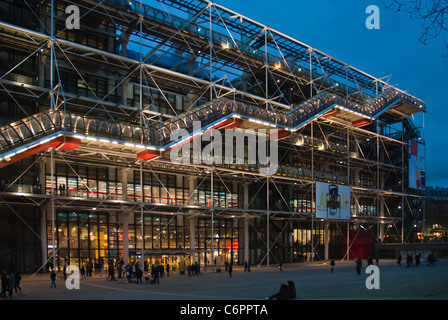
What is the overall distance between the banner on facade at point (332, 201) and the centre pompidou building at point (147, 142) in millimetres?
138

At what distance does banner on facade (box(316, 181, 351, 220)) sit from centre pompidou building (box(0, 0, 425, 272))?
138 mm

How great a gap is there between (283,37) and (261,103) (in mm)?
5745

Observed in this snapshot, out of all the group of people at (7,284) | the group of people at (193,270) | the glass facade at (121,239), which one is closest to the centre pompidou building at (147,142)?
the glass facade at (121,239)

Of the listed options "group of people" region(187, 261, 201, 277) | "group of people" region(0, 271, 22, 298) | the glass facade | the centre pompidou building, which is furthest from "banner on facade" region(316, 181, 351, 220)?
"group of people" region(0, 271, 22, 298)

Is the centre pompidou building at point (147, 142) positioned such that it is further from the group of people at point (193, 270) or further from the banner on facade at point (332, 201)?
the group of people at point (193, 270)

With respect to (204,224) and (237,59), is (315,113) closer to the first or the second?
(237,59)

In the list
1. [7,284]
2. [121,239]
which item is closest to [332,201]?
[121,239]

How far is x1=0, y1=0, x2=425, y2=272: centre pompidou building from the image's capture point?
26.4 meters

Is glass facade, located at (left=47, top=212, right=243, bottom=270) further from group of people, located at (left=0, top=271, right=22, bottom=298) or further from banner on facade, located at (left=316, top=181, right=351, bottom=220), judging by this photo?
group of people, located at (left=0, top=271, right=22, bottom=298)

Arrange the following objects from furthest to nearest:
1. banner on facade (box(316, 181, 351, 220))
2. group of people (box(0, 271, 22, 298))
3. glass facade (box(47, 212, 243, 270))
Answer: banner on facade (box(316, 181, 351, 220)) < glass facade (box(47, 212, 243, 270)) < group of people (box(0, 271, 22, 298))

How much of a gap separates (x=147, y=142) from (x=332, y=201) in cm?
1950
